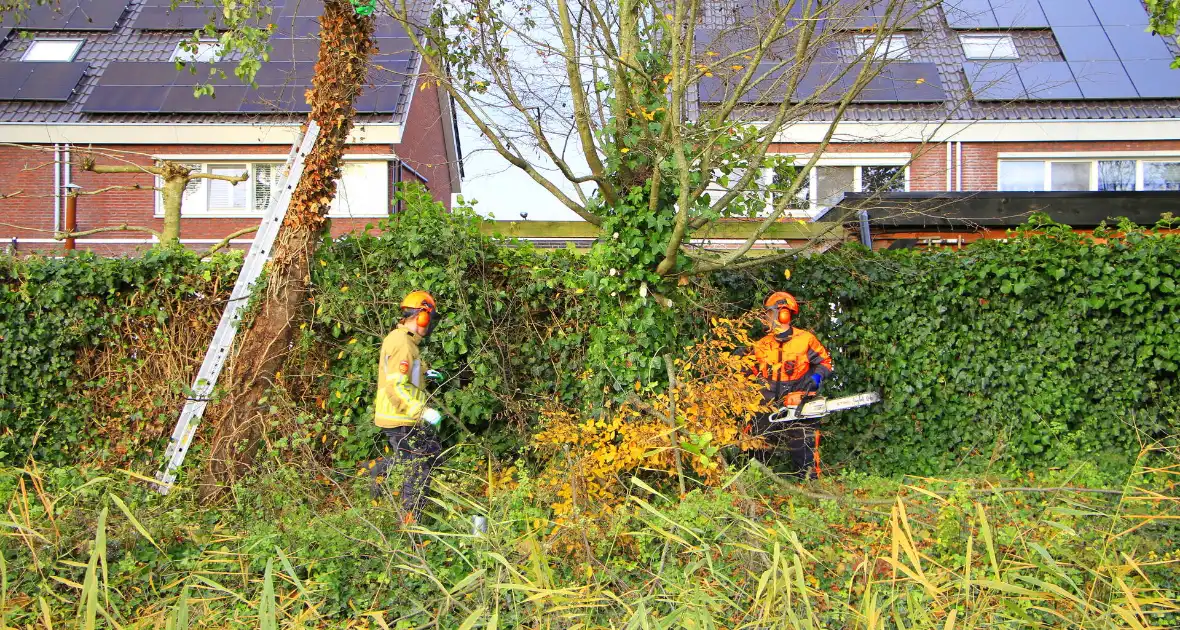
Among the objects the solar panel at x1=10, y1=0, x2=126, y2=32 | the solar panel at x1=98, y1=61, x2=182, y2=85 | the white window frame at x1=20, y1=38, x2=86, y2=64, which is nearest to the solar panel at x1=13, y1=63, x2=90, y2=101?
the white window frame at x1=20, y1=38, x2=86, y2=64

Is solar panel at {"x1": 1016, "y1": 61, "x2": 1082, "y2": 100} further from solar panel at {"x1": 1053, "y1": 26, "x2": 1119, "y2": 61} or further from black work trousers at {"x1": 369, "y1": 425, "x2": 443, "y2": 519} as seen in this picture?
black work trousers at {"x1": 369, "y1": 425, "x2": 443, "y2": 519}

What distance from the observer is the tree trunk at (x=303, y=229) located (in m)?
7.27

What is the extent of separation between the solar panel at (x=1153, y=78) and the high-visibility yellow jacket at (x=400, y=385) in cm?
1659

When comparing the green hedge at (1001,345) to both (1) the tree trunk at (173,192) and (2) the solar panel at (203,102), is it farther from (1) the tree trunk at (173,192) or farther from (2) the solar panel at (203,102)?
(2) the solar panel at (203,102)

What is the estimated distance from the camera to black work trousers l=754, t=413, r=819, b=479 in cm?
740

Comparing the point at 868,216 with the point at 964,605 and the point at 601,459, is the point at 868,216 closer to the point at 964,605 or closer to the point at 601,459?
the point at 601,459

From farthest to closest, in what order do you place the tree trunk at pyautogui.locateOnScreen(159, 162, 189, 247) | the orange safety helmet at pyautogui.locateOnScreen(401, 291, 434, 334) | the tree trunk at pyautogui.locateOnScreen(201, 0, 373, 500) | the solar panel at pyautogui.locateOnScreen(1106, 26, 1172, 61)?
the solar panel at pyautogui.locateOnScreen(1106, 26, 1172, 61)
the tree trunk at pyautogui.locateOnScreen(159, 162, 189, 247)
the tree trunk at pyautogui.locateOnScreen(201, 0, 373, 500)
the orange safety helmet at pyautogui.locateOnScreen(401, 291, 434, 334)

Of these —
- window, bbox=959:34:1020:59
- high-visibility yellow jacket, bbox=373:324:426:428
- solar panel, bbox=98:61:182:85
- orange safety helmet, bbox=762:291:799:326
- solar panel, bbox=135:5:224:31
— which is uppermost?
solar panel, bbox=135:5:224:31

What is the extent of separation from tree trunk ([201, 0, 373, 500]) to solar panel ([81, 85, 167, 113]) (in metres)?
13.2

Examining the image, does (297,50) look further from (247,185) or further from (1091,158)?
(1091,158)

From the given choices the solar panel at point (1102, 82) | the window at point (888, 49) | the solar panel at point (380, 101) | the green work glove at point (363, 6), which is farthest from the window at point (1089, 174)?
the green work glove at point (363, 6)

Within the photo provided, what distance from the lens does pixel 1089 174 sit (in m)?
18.0

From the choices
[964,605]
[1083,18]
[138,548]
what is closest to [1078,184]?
[1083,18]

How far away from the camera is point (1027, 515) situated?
502 cm
